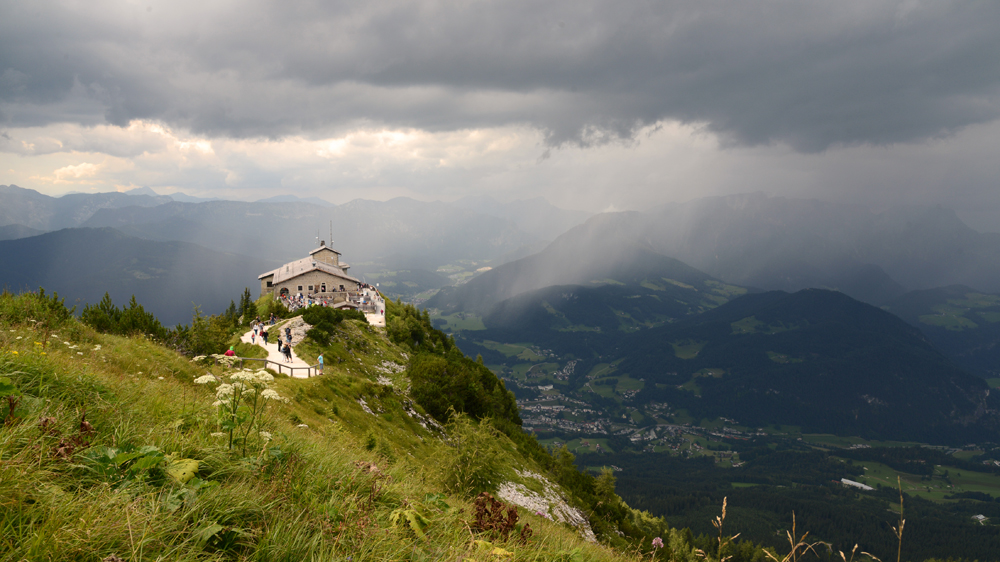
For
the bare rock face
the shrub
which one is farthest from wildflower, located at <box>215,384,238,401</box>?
the shrub

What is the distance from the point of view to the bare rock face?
18.5 meters

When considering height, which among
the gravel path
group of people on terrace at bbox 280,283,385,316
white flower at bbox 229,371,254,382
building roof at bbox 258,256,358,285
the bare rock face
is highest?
white flower at bbox 229,371,254,382

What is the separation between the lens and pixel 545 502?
70.0 feet

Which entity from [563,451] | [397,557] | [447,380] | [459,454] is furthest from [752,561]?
[397,557]

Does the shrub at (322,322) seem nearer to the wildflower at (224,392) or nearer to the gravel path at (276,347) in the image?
the gravel path at (276,347)

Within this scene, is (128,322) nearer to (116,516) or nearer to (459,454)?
(459,454)

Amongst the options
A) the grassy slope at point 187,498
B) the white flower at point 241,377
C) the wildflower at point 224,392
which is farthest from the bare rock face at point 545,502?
the white flower at point 241,377

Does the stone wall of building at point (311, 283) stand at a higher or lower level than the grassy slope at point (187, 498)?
lower

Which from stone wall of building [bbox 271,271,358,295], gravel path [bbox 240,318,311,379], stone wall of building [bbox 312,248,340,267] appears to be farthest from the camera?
stone wall of building [bbox 312,248,340,267]

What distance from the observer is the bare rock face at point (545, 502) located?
60.8 feet

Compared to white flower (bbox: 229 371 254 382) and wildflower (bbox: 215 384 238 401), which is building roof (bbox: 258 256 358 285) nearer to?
wildflower (bbox: 215 384 238 401)

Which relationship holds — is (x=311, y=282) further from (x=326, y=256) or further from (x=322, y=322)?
(x=322, y=322)

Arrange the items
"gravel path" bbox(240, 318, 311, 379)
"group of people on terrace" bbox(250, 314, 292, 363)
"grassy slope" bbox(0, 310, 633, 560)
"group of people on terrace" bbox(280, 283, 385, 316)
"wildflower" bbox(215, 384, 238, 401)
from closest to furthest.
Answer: "grassy slope" bbox(0, 310, 633, 560) → "wildflower" bbox(215, 384, 238, 401) → "gravel path" bbox(240, 318, 311, 379) → "group of people on terrace" bbox(250, 314, 292, 363) → "group of people on terrace" bbox(280, 283, 385, 316)

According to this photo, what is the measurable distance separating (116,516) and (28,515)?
0.59 meters
